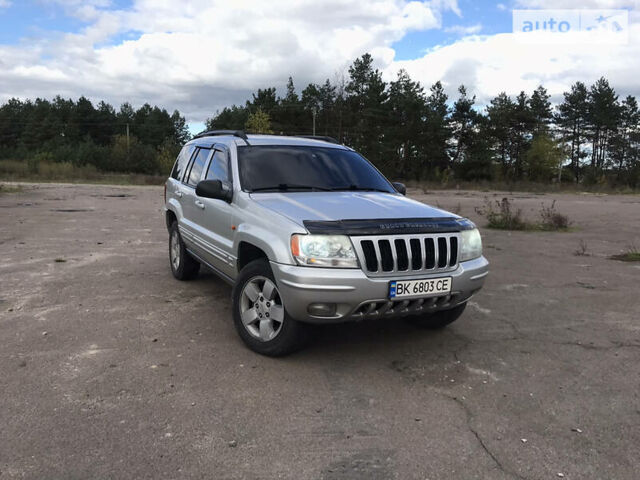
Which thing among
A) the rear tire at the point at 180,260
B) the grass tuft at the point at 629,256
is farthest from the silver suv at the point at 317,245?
the grass tuft at the point at 629,256

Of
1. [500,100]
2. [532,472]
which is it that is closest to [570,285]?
[532,472]

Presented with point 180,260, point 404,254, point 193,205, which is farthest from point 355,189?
point 180,260

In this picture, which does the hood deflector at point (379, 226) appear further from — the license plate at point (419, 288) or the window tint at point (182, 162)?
the window tint at point (182, 162)

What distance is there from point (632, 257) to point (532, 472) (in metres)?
7.41

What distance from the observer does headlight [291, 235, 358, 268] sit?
3547 mm

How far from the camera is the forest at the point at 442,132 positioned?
55375 mm

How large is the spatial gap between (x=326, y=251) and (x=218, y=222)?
1.68 meters

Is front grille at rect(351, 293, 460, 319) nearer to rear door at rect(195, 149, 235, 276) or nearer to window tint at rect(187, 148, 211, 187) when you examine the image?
rear door at rect(195, 149, 235, 276)

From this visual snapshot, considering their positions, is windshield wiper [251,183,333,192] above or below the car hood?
above

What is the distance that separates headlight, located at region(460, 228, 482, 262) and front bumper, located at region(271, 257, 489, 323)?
494 millimetres

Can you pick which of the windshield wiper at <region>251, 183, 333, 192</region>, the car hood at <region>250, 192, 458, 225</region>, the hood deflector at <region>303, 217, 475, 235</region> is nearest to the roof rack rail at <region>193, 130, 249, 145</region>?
the windshield wiper at <region>251, 183, 333, 192</region>

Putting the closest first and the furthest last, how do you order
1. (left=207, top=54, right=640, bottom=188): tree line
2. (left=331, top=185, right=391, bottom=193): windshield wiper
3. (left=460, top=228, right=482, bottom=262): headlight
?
(left=460, top=228, right=482, bottom=262): headlight → (left=331, top=185, right=391, bottom=193): windshield wiper → (left=207, top=54, right=640, bottom=188): tree line

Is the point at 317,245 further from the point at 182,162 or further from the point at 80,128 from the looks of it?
the point at 80,128

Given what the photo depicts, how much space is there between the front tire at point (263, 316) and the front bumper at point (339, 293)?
189 millimetres
